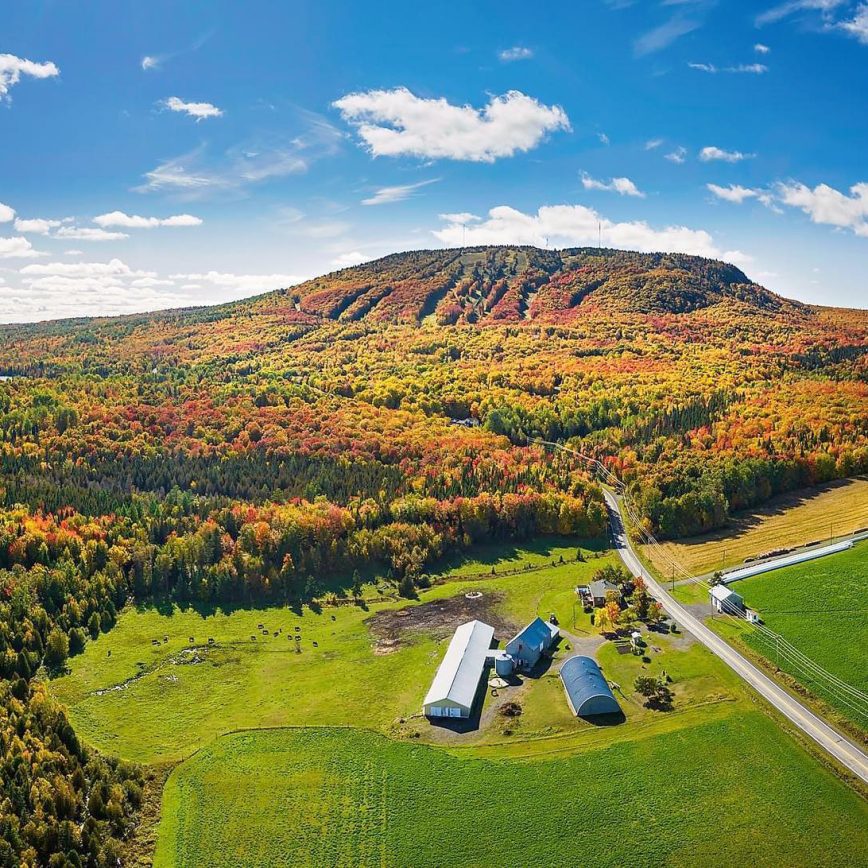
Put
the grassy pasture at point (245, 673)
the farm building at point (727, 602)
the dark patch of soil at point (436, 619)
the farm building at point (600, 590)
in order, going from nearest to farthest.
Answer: the grassy pasture at point (245, 673) → the farm building at point (727, 602) → the dark patch of soil at point (436, 619) → the farm building at point (600, 590)

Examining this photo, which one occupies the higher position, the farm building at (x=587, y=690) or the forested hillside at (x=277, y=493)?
the forested hillside at (x=277, y=493)

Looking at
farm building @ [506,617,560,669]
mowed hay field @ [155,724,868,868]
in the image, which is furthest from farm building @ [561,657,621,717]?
mowed hay field @ [155,724,868,868]

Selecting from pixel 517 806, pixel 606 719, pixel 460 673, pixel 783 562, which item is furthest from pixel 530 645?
pixel 783 562

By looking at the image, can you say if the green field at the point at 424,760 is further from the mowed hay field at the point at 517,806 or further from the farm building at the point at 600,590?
the farm building at the point at 600,590

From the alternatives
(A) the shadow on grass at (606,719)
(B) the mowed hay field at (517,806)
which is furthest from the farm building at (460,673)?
(A) the shadow on grass at (606,719)

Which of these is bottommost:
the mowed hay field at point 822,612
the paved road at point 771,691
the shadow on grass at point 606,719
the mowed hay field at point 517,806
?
the mowed hay field at point 517,806

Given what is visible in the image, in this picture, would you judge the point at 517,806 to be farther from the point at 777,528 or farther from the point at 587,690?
the point at 777,528

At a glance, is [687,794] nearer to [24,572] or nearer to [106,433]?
[24,572]

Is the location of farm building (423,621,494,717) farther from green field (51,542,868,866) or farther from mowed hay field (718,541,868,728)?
mowed hay field (718,541,868,728)
